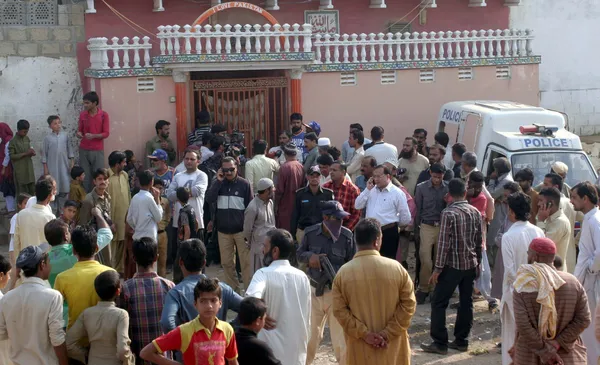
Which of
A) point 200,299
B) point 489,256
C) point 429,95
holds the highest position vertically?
point 429,95

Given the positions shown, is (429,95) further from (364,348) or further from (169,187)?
(364,348)

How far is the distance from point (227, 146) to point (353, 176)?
1.74m

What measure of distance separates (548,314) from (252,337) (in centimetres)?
205

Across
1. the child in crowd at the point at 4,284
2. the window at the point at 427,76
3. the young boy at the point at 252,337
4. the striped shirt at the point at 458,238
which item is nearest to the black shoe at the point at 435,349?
the striped shirt at the point at 458,238

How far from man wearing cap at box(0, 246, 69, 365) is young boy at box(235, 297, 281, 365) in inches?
49.1

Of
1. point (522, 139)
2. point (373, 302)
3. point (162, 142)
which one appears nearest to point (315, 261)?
point (373, 302)

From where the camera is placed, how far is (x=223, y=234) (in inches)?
407

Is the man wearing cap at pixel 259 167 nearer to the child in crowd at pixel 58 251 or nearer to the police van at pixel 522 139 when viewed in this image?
the police van at pixel 522 139

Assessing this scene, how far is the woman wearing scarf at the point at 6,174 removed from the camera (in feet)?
44.7

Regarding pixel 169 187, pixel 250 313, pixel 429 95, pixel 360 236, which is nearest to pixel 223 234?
pixel 169 187

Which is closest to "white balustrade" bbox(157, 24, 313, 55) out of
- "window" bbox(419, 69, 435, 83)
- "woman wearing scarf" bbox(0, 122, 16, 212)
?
"window" bbox(419, 69, 435, 83)

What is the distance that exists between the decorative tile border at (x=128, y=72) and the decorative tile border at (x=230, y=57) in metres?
0.15

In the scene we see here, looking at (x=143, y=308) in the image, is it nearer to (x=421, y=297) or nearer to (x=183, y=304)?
(x=183, y=304)

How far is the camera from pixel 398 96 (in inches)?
635
